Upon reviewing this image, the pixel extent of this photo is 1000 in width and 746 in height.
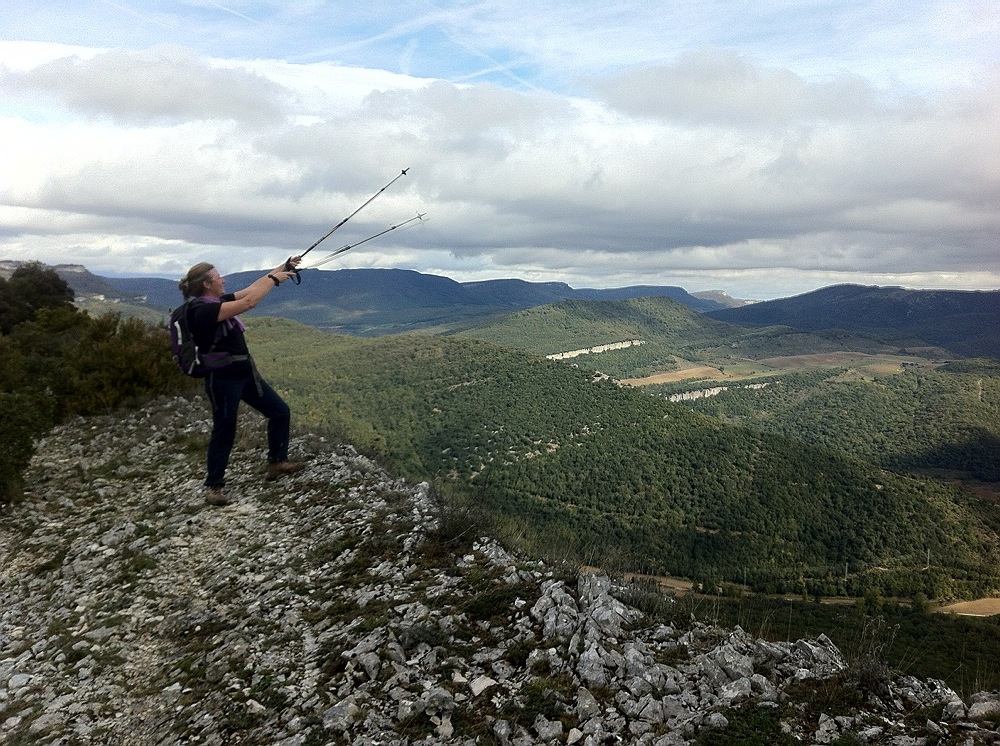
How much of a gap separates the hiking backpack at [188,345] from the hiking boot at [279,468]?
8.70 ft

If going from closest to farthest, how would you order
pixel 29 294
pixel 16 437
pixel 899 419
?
1. pixel 16 437
2. pixel 29 294
3. pixel 899 419

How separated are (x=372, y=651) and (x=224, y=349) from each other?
4.63m

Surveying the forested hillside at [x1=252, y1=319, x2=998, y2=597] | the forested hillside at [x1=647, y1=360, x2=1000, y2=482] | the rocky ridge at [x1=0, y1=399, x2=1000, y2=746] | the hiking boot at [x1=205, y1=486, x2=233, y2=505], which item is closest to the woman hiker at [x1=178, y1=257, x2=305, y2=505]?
the hiking boot at [x1=205, y1=486, x2=233, y2=505]

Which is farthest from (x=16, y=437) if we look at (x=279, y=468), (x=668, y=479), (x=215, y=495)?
(x=668, y=479)

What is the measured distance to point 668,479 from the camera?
3359 inches

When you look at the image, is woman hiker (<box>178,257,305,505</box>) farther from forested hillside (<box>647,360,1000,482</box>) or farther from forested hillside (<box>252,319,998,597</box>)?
forested hillside (<box>647,360,1000,482</box>)

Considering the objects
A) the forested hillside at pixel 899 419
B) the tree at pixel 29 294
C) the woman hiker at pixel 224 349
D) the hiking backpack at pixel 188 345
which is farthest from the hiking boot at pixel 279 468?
the forested hillside at pixel 899 419

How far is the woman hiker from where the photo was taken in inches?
268

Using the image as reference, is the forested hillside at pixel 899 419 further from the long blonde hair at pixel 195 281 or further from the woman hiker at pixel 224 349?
the long blonde hair at pixel 195 281

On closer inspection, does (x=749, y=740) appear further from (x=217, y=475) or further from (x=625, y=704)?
(x=217, y=475)

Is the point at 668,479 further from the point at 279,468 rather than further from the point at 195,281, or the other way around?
the point at 195,281

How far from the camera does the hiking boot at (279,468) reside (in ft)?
31.0

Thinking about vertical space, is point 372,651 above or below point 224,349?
below

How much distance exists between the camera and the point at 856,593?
2694 inches
